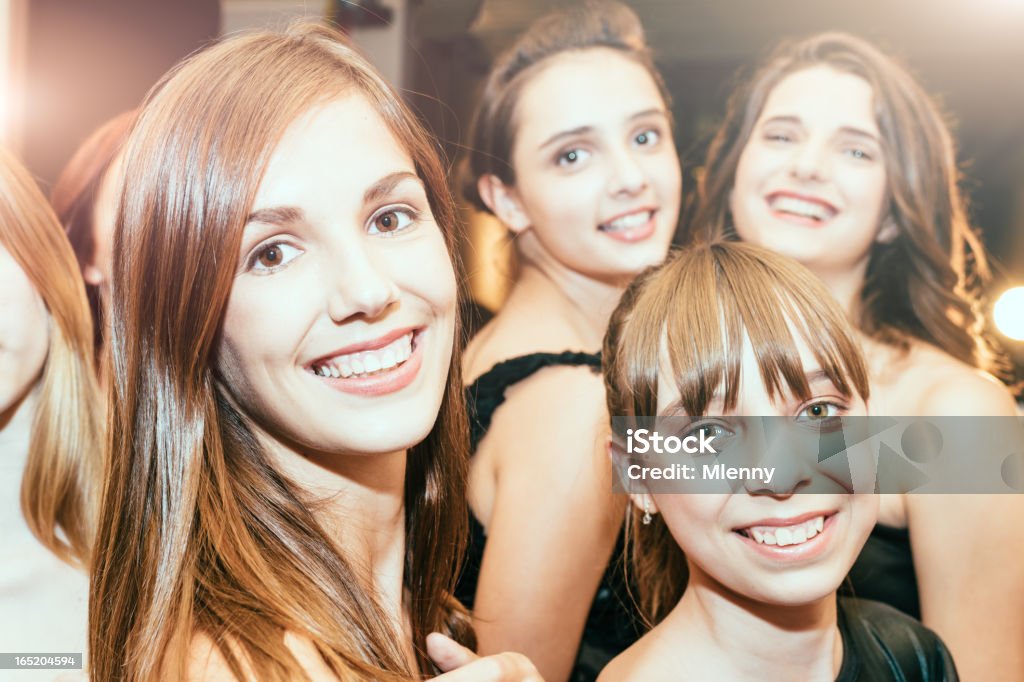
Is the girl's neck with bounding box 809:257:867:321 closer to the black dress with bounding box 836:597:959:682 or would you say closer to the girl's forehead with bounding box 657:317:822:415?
the girl's forehead with bounding box 657:317:822:415

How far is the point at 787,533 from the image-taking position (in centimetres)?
123

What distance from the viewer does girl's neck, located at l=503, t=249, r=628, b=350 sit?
145cm

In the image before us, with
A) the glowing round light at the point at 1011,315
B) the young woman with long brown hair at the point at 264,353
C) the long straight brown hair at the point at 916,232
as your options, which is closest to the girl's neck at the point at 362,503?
the young woman with long brown hair at the point at 264,353

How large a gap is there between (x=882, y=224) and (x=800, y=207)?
0.14 meters

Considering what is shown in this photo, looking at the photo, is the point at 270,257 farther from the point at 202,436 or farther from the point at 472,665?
the point at 472,665

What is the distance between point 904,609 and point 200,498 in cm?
106

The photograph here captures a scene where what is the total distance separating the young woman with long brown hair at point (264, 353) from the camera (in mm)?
1161

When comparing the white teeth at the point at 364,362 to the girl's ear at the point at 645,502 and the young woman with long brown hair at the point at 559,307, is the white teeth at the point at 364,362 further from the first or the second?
the girl's ear at the point at 645,502

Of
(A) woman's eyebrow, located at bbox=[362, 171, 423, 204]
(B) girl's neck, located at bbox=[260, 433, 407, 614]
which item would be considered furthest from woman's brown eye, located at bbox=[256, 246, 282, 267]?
(B) girl's neck, located at bbox=[260, 433, 407, 614]

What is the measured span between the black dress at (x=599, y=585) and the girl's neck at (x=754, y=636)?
129 mm

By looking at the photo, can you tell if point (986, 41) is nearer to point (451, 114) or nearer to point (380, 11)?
point (451, 114)

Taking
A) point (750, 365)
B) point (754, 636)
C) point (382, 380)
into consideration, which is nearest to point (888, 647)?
point (754, 636)

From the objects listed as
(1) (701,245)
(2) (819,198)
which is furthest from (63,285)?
(2) (819,198)

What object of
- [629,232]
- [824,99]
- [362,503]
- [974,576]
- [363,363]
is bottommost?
[974,576]
